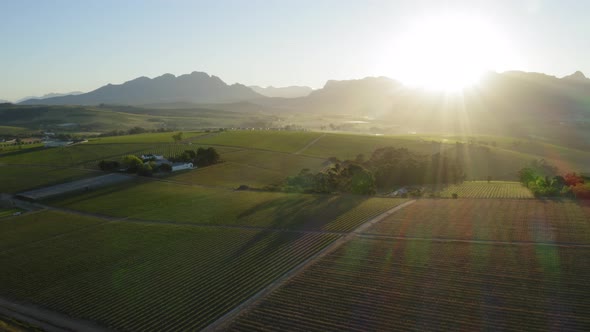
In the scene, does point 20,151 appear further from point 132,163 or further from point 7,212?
point 7,212

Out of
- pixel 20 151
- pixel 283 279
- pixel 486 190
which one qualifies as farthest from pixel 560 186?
pixel 20 151

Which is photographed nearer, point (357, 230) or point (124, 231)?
point (357, 230)

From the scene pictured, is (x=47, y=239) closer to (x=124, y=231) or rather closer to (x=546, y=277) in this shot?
(x=124, y=231)

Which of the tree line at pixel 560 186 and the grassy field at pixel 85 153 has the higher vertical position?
the grassy field at pixel 85 153

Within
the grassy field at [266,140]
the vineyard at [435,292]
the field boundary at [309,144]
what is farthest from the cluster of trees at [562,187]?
the grassy field at [266,140]

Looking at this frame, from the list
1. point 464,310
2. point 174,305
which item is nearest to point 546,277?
point 464,310

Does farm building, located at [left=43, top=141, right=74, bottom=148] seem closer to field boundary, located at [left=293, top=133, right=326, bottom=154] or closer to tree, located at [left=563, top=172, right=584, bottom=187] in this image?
field boundary, located at [left=293, top=133, right=326, bottom=154]

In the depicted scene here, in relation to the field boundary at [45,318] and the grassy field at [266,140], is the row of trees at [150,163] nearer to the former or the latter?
the grassy field at [266,140]
